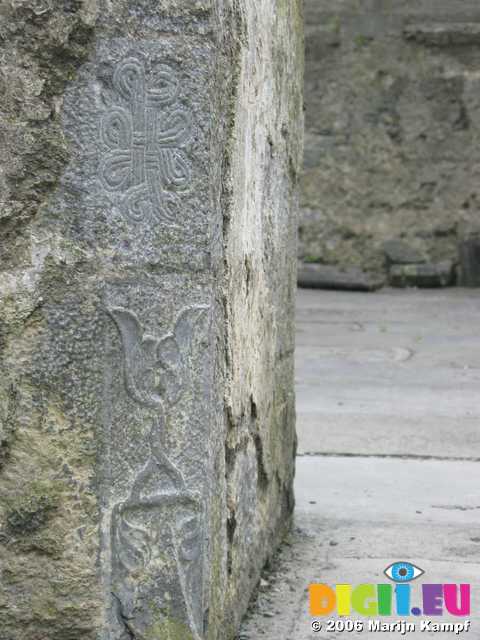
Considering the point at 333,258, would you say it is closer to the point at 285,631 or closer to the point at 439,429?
the point at 439,429

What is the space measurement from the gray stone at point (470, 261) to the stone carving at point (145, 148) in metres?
7.51

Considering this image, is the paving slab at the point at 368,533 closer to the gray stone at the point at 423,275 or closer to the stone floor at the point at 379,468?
the stone floor at the point at 379,468

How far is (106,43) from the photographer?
1636 mm

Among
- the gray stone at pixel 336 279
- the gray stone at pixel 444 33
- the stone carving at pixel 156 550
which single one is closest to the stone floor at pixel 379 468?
the stone carving at pixel 156 550

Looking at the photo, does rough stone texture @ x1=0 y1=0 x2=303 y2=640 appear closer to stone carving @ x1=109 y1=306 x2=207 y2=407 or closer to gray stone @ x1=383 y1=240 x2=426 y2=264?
stone carving @ x1=109 y1=306 x2=207 y2=407

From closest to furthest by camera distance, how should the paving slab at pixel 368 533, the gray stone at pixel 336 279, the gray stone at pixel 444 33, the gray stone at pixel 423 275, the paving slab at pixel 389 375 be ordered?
the paving slab at pixel 368 533
the paving slab at pixel 389 375
the gray stone at pixel 336 279
the gray stone at pixel 423 275
the gray stone at pixel 444 33

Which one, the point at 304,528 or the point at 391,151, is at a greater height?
the point at 391,151

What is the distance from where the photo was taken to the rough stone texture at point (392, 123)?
9.09 m

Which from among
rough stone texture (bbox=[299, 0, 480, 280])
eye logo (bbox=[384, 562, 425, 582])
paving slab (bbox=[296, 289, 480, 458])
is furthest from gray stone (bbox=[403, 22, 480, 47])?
eye logo (bbox=[384, 562, 425, 582])

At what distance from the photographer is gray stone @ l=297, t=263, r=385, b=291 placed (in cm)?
867

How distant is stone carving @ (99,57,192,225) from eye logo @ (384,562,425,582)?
0.99 metres

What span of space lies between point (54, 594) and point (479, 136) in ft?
26.2

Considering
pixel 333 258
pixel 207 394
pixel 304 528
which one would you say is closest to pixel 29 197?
pixel 207 394

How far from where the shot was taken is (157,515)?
5.47ft
